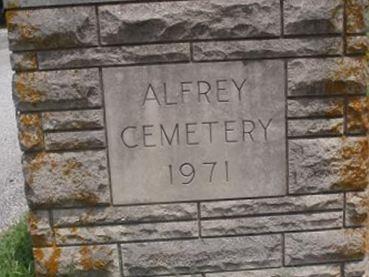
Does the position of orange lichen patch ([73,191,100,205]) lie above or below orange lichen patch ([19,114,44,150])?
below

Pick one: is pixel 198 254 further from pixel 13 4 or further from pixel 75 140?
pixel 13 4

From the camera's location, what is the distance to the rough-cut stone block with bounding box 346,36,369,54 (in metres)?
3.14

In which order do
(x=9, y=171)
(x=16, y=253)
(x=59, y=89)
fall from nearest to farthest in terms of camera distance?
(x=59, y=89)
(x=16, y=253)
(x=9, y=171)

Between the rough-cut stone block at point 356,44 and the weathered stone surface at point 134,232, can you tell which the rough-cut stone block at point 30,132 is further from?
the rough-cut stone block at point 356,44

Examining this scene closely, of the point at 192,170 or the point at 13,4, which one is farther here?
the point at 192,170

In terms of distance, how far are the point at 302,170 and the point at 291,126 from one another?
25 cm

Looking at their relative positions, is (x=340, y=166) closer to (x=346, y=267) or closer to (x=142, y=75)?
(x=346, y=267)

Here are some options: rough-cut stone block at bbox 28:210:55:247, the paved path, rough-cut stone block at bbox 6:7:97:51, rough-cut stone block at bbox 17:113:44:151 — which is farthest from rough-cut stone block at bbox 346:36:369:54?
the paved path

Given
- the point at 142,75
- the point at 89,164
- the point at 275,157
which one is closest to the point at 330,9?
the point at 275,157

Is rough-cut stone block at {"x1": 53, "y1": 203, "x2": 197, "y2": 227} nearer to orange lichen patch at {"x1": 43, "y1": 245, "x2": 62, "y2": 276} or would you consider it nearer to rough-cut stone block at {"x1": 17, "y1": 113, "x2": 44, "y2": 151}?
orange lichen patch at {"x1": 43, "y1": 245, "x2": 62, "y2": 276}

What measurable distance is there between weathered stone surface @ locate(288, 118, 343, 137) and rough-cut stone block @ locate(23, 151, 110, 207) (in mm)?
1011

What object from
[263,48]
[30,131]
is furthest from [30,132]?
[263,48]

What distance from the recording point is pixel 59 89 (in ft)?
10.3

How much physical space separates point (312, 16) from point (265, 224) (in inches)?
44.4
